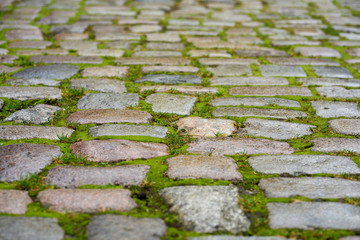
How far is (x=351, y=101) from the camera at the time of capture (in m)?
3.42

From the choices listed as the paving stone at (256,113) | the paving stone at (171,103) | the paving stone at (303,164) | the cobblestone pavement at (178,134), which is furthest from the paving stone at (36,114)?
the paving stone at (303,164)

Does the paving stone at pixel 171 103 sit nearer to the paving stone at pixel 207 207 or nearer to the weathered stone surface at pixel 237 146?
the weathered stone surface at pixel 237 146

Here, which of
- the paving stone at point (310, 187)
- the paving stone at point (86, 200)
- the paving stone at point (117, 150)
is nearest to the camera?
the paving stone at point (86, 200)

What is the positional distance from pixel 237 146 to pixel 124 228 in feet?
3.50

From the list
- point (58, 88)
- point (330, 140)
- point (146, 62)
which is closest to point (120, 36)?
point (146, 62)

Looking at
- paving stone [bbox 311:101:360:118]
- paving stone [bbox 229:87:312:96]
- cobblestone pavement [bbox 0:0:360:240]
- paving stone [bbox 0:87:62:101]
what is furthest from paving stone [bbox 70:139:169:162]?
paving stone [bbox 311:101:360:118]

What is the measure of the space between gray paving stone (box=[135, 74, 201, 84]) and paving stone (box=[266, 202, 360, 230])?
2014 millimetres

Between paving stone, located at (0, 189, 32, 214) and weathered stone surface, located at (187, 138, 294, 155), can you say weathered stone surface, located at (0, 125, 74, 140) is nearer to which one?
paving stone, located at (0, 189, 32, 214)

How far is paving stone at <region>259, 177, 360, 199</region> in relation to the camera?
2.07 meters

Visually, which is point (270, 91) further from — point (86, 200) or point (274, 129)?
point (86, 200)

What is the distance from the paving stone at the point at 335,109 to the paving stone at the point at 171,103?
0.96 metres

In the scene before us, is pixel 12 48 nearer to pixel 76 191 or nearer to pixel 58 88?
pixel 58 88

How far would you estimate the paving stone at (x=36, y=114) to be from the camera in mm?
2898

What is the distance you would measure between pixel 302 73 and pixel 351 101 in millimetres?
768
